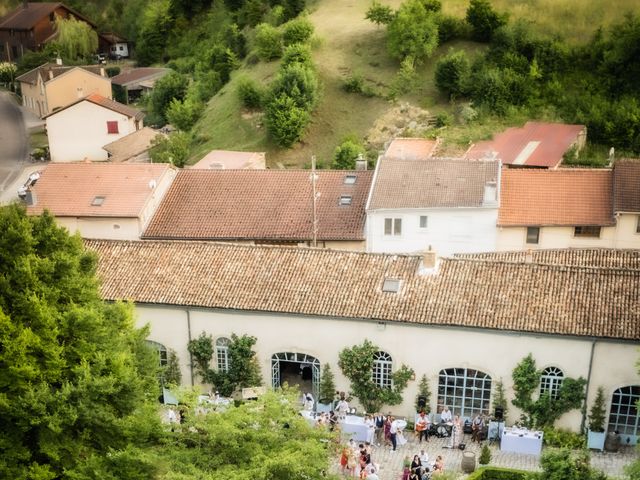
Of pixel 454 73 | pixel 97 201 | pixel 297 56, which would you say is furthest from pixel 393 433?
pixel 297 56

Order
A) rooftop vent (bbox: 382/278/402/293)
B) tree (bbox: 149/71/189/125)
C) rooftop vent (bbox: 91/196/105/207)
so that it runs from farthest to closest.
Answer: tree (bbox: 149/71/189/125), rooftop vent (bbox: 91/196/105/207), rooftop vent (bbox: 382/278/402/293)

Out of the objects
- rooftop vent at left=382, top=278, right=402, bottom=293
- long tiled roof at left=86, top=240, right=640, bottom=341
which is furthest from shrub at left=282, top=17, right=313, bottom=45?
rooftop vent at left=382, top=278, right=402, bottom=293

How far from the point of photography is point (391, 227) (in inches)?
1731

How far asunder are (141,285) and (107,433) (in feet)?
34.2

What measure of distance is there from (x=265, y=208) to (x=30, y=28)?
83.9 meters

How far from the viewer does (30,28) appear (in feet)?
373

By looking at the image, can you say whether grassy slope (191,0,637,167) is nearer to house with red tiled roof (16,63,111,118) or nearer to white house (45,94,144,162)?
white house (45,94,144,162)

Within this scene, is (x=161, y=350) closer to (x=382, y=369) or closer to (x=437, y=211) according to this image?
(x=382, y=369)

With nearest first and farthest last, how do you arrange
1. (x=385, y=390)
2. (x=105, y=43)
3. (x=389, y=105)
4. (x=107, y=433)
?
(x=107, y=433) < (x=385, y=390) < (x=389, y=105) < (x=105, y=43)

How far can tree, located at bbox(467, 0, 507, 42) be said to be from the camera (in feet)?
224

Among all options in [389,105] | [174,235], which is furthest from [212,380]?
[389,105]

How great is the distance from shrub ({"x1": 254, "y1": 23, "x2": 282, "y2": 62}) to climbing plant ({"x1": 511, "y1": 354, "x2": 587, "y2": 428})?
169 ft

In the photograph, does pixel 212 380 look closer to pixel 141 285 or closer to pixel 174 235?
pixel 141 285

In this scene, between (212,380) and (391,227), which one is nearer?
(212,380)
